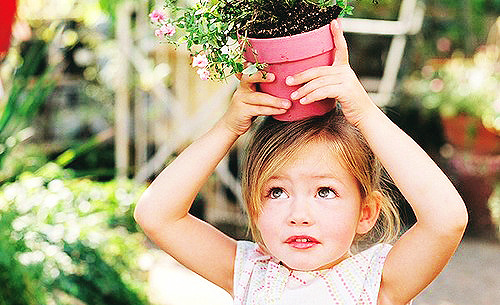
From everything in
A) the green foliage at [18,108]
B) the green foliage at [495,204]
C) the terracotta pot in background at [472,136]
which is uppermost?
the green foliage at [18,108]

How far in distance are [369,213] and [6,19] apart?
1791mm

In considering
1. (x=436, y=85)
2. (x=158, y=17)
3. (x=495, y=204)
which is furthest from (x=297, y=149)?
(x=436, y=85)

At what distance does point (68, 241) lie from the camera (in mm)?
3375

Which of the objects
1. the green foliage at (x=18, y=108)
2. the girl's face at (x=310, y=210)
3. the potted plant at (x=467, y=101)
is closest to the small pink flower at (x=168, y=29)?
the girl's face at (x=310, y=210)

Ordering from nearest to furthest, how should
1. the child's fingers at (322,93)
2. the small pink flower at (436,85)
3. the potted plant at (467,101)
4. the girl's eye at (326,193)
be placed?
the child's fingers at (322,93)
the girl's eye at (326,193)
the potted plant at (467,101)
the small pink flower at (436,85)

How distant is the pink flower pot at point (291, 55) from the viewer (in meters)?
1.65

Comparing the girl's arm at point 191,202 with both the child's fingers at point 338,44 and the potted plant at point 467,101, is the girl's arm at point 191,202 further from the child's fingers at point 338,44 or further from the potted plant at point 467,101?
the potted plant at point 467,101

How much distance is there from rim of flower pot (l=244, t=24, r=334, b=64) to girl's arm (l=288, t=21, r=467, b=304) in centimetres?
2

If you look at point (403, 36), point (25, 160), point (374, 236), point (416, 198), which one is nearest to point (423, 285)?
point (416, 198)

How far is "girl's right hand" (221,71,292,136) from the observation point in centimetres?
170

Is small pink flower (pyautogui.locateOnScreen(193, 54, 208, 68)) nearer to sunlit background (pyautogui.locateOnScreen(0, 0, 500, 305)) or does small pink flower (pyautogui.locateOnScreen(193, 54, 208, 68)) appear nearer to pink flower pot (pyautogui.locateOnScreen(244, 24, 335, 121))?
pink flower pot (pyautogui.locateOnScreen(244, 24, 335, 121))

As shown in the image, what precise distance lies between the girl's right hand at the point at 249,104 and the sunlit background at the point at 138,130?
155 centimetres

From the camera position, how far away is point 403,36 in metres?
5.90

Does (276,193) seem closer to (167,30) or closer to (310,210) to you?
(310,210)
